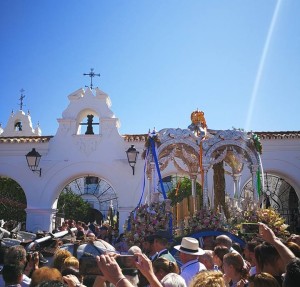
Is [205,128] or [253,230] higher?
[205,128]

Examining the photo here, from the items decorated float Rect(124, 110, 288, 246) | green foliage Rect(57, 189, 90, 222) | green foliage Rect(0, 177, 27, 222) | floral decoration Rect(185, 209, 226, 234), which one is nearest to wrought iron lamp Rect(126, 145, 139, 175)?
decorated float Rect(124, 110, 288, 246)

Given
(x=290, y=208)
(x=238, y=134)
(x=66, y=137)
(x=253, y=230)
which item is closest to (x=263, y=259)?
(x=253, y=230)

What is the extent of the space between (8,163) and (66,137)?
8.22 ft

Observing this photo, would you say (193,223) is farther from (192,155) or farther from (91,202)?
(91,202)

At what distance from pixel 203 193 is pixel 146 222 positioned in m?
2.08

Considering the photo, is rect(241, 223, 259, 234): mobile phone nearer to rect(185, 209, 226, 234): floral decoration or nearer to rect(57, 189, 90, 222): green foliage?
rect(185, 209, 226, 234): floral decoration

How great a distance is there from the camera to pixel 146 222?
841 cm

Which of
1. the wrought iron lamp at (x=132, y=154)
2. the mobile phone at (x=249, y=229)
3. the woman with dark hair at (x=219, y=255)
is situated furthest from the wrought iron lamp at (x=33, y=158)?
the woman with dark hair at (x=219, y=255)

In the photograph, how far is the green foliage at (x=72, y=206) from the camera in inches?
1270

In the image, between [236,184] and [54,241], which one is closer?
[54,241]

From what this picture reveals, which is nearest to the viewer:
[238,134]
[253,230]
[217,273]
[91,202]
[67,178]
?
[217,273]

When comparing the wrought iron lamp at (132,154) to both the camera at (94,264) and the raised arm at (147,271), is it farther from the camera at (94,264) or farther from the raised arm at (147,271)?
the raised arm at (147,271)

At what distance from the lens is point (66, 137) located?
15391 mm

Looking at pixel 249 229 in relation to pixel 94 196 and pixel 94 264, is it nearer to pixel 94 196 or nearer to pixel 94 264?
pixel 94 264
